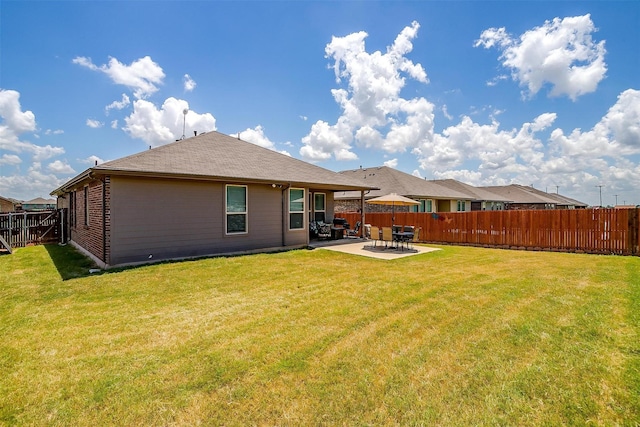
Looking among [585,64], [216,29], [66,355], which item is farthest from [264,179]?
[585,64]

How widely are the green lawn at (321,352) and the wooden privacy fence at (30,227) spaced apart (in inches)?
373

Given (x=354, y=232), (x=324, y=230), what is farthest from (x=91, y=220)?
(x=354, y=232)

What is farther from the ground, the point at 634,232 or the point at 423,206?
the point at 423,206

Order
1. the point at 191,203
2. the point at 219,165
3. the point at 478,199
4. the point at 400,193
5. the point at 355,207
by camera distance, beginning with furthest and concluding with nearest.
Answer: the point at 478,199, the point at 355,207, the point at 400,193, the point at 219,165, the point at 191,203

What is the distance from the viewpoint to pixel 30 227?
14.6 m

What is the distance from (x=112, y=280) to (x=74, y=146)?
50.4ft

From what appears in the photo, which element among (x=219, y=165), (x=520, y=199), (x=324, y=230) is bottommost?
(x=324, y=230)

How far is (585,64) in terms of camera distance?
12297 millimetres

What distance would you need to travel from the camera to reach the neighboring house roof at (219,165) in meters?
8.89

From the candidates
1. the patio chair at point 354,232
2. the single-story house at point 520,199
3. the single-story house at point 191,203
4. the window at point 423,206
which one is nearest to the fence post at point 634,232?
the single-story house at point 191,203

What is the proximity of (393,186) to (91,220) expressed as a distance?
1996cm

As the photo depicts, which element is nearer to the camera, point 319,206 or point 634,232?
point 634,232

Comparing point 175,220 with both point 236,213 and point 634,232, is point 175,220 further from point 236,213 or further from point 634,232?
point 634,232

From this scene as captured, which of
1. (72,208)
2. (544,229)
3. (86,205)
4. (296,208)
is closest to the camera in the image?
(86,205)
